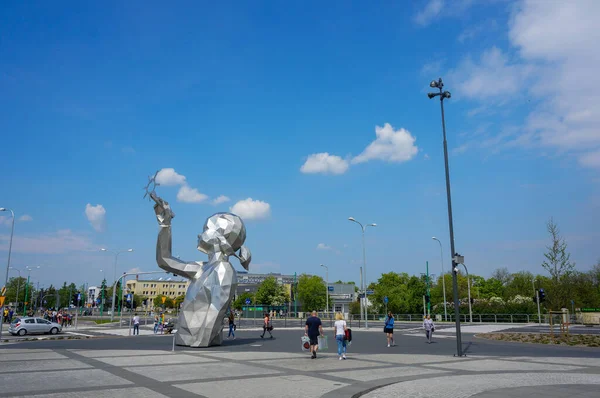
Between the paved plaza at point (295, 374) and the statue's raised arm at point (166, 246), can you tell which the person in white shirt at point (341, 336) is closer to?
the paved plaza at point (295, 374)

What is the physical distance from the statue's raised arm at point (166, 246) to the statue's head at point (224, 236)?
44.3 inches

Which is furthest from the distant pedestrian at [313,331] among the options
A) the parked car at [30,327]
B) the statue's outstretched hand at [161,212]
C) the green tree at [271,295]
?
the green tree at [271,295]

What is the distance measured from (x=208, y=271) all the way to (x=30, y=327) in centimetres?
2160

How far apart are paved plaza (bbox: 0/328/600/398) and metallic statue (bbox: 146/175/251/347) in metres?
2.05

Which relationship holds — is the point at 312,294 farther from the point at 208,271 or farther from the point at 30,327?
the point at 208,271

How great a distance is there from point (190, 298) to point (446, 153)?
40.8 feet

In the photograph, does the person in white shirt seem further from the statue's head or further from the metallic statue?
the statue's head

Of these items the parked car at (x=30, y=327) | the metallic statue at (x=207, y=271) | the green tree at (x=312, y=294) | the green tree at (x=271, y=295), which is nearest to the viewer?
the metallic statue at (x=207, y=271)

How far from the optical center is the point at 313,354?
1686 centimetres

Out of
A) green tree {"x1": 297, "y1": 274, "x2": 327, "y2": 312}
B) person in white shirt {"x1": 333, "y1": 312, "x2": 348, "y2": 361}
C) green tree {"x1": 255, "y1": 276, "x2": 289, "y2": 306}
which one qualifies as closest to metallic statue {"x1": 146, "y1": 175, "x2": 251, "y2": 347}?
person in white shirt {"x1": 333, "y1": 312, "x2": 348, "y2": 361}

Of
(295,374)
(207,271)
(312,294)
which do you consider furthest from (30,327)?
(312,294)

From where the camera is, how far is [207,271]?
68.1 ft

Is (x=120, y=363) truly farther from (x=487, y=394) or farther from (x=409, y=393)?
(x=487, y=394)

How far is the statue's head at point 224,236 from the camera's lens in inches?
862
